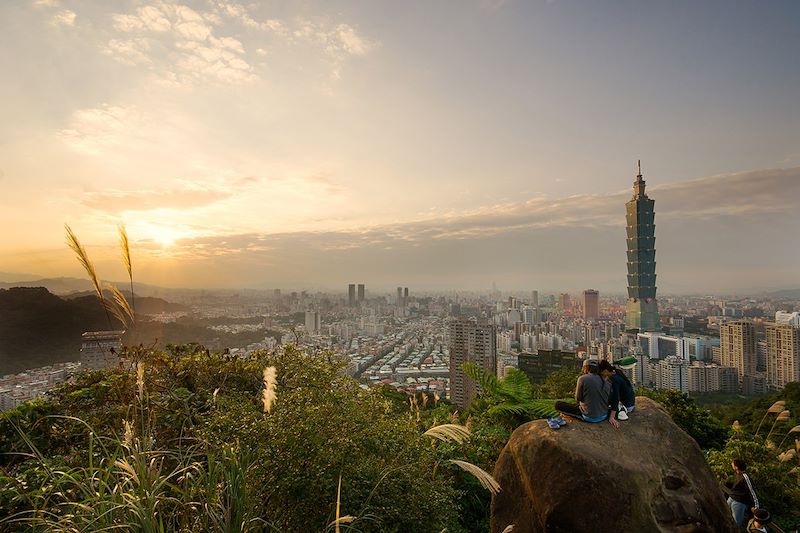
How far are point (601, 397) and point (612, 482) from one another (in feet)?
3.00

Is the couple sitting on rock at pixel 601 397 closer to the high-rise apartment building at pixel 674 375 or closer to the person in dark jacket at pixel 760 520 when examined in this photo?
the person in dark jacket at pixel 760 520

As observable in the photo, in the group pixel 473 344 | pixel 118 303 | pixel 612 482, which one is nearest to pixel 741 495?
pixel 612 482

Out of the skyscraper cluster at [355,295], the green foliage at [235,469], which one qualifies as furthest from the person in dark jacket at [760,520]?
the skyscraper cluster at [355,295]

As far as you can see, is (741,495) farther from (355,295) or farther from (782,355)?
(355,295)

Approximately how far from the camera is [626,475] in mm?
3900

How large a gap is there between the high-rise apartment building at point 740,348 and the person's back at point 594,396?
50.9m

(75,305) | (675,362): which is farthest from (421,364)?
(75,305)

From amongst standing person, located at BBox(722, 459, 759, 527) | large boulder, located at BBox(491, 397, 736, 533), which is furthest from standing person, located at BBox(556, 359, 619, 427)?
standing person, located at BBox(722, 459, 759, 527)

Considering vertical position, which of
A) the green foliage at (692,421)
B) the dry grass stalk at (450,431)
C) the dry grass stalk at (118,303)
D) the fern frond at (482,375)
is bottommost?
the green foliage at (692,421)

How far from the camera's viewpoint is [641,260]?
94.8m

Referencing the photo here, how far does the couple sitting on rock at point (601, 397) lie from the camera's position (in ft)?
14.7

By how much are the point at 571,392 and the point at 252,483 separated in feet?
28.8

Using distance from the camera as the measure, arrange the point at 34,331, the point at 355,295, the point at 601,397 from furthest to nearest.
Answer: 1. the point at 355,295
2. the point at 34,331
3. the point at 601,397

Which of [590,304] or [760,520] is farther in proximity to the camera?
[590,304]
